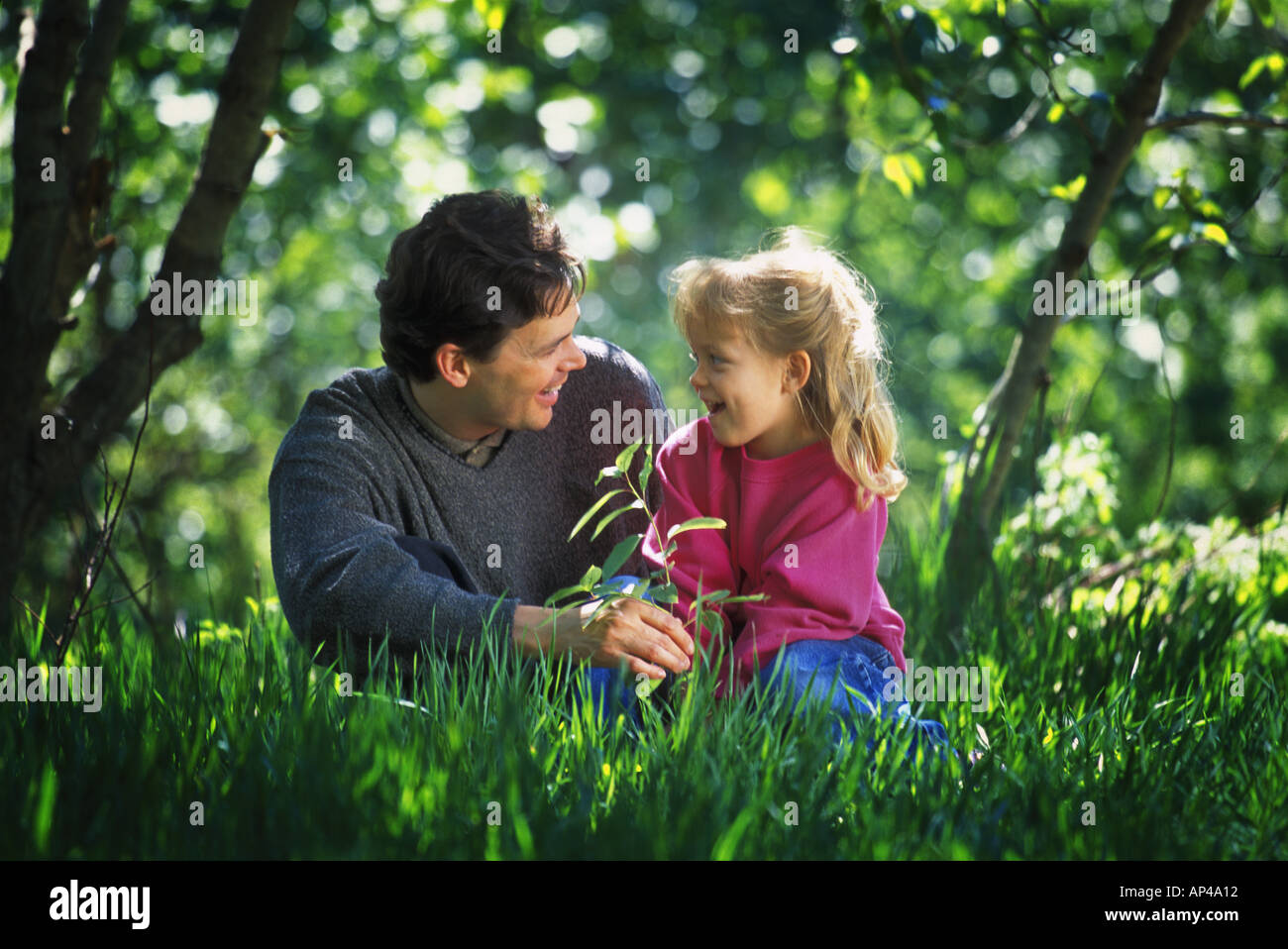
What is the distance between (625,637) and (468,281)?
1025mm

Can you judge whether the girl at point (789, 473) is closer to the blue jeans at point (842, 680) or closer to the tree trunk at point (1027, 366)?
the blue jeans at point (842, 680)

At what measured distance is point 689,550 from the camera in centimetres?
296

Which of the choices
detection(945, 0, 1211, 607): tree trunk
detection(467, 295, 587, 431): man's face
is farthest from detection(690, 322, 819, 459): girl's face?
detection(945, 0, 1211, 607): tree trunk

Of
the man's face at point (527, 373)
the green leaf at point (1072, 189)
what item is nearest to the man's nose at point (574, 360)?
the man's face at point (527, 373)

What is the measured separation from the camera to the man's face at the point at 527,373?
3049 millimetres

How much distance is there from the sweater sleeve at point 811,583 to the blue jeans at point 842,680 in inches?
1.3

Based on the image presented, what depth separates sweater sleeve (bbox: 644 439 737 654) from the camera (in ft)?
9.57

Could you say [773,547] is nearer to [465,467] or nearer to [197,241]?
[465,467]

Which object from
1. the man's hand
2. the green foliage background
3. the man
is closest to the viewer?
the man's hand

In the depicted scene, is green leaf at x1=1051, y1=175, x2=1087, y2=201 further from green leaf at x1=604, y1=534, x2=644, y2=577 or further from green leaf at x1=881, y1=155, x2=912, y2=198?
green leaf at x1=604, y1=534, x2=644, y2=577

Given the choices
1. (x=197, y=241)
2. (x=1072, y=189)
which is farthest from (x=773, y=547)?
(x=197, y=241)

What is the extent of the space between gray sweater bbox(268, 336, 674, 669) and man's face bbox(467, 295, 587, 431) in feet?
0.68
